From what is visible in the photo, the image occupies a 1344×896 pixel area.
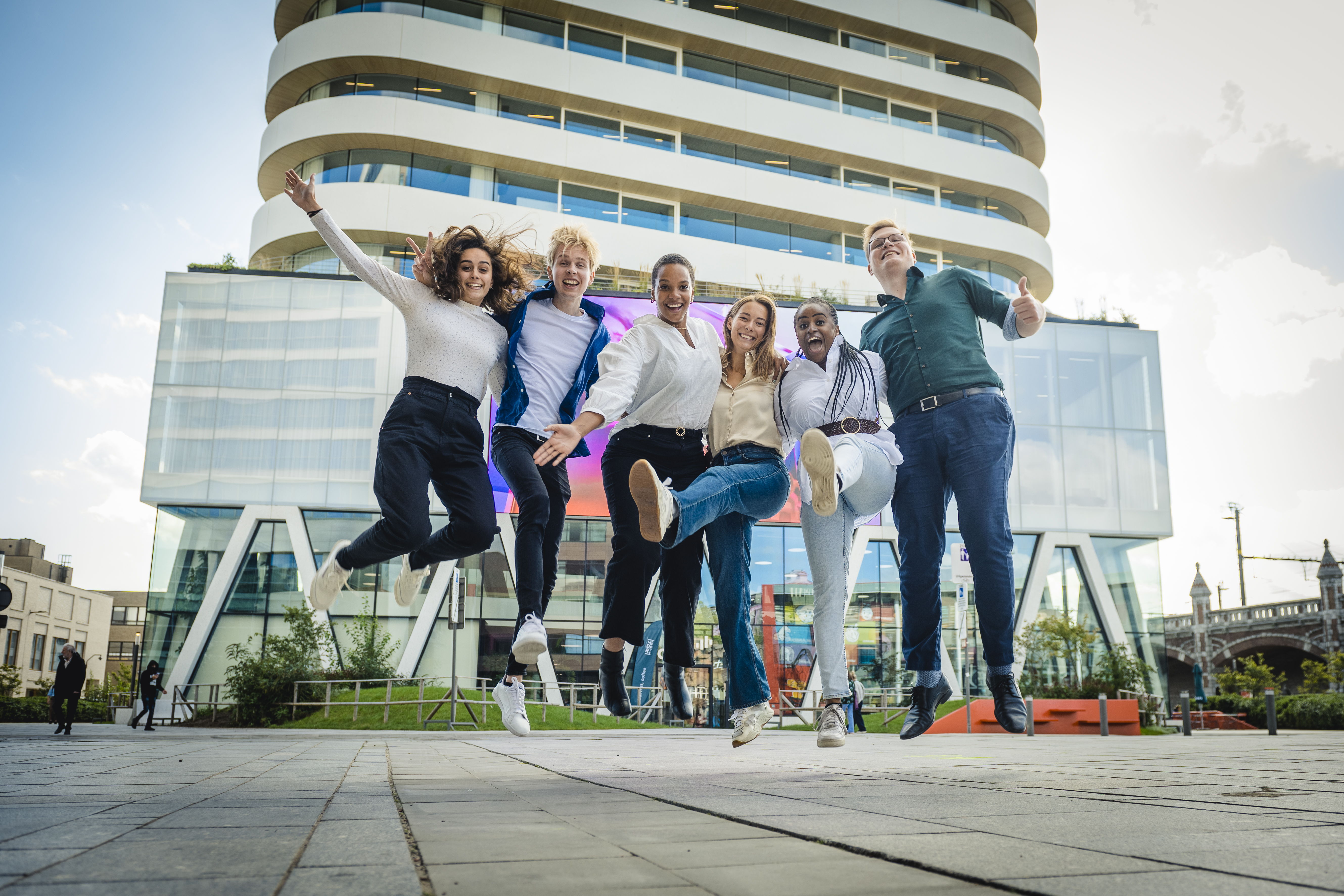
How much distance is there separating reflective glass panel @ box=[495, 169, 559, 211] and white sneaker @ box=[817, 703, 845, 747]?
1138 inches

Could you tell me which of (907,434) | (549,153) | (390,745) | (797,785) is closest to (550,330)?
(907,434)

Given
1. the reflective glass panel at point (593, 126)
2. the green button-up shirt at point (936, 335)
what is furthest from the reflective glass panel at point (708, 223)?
the green button-up shirt at point (936, 335)

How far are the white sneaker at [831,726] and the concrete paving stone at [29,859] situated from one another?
3.92 meters

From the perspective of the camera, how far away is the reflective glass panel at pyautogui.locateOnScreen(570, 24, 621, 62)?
34688 mm

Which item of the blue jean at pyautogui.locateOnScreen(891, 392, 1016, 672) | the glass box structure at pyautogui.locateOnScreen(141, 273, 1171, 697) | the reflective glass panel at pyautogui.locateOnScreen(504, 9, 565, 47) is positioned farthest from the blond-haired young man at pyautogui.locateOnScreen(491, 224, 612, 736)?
the reflective glass panel at pyautogui.locateOnScreen(504, 9, 565, 47)

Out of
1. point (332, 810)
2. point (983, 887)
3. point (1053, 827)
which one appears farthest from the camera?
point (332, 810)

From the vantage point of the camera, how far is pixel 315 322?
26734 millimetres

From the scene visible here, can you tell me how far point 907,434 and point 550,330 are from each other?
2178mm

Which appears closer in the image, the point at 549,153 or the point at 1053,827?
the point at 1053,827

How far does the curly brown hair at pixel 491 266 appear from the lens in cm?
535

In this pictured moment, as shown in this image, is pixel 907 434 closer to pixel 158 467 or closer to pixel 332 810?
pixel 332 810

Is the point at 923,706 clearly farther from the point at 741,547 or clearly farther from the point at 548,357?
the point at 548,357

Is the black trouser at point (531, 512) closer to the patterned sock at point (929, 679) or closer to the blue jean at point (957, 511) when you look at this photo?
the blue jean at point (957, 511)

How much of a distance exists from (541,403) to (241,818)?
2956mm
